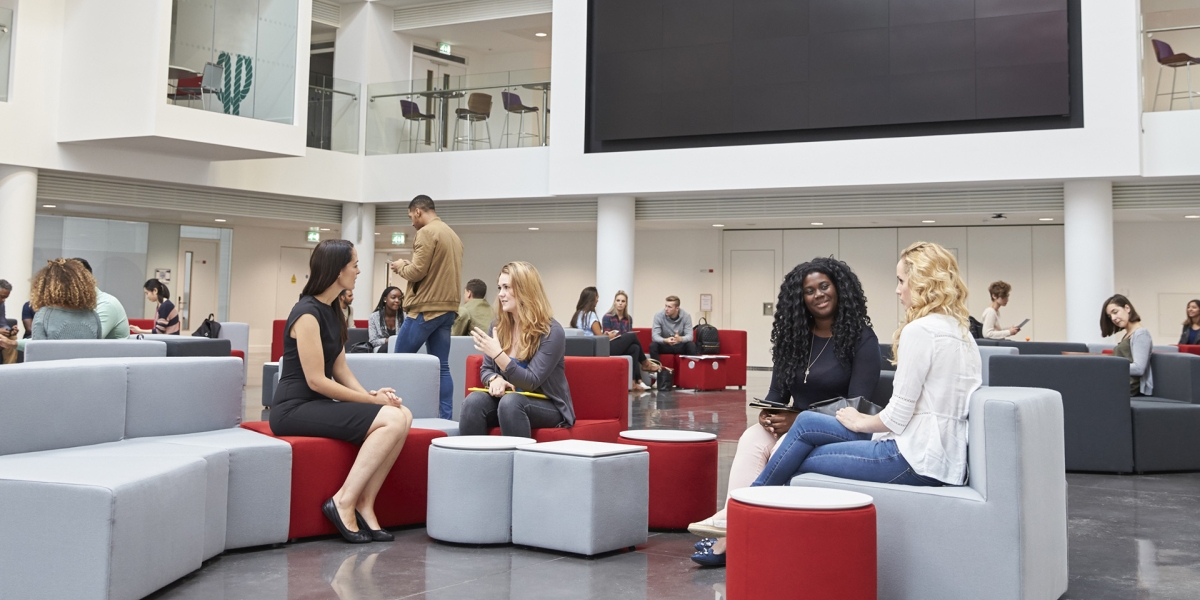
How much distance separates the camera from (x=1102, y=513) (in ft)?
16.8

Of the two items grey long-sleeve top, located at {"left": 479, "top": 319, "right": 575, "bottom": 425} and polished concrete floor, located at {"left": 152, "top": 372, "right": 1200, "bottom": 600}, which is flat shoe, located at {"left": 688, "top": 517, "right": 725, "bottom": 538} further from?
grey long-sleeve top, located at {"left": 479, "top": 319, "right": 575, "bottom": 425}

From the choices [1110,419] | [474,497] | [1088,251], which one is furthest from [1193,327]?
[474,497]

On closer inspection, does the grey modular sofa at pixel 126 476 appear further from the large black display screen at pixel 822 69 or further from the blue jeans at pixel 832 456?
the large black display screen at pixel 822 69

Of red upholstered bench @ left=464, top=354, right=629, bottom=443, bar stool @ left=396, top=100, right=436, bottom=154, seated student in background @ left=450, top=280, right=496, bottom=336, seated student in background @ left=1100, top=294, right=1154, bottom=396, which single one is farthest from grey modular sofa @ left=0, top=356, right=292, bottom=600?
bar stool @ left=396, top=100, right=436, bottom=154

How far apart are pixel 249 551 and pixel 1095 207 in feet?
38.8

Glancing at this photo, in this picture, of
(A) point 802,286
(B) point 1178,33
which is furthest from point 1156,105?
(A) point 802,286

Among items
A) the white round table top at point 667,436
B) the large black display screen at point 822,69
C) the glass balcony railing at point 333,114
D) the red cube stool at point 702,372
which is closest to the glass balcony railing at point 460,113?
the glass balcony railing at point 333,114

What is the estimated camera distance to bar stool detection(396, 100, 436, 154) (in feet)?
53.0

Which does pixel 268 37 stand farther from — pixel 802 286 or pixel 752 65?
pixel 802 286

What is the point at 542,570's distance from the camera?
3.77 metres

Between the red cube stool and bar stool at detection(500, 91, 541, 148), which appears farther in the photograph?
bar stool at detection(500, 91, 541, 148)

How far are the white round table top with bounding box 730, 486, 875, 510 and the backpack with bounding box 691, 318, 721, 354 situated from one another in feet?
32.6

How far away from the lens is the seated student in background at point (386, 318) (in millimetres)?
9016

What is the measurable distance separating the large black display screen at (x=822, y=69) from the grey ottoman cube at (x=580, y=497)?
9.89m
